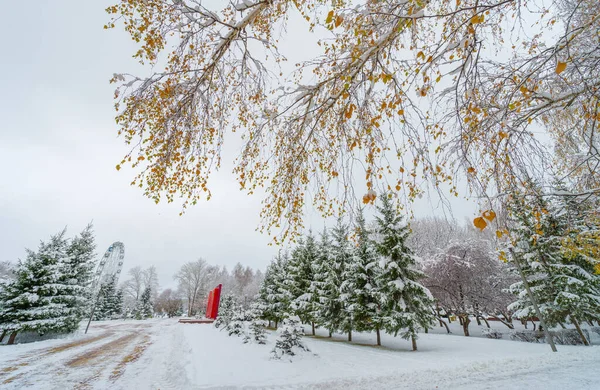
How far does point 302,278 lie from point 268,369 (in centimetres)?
1364

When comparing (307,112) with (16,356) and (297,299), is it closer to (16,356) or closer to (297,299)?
(16,356)

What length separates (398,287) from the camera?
1309 cm

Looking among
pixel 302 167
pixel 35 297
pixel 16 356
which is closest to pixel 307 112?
pixel 302 167

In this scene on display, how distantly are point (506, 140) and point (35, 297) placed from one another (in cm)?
1993

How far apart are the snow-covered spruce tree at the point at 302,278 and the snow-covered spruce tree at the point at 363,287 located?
4.69 m

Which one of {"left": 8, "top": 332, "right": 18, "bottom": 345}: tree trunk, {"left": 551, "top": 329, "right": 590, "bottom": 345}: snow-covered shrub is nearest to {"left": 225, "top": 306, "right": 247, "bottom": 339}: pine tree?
{"left": 8, "top": 332, "right": 18, "bottom": 345}: tree trunk

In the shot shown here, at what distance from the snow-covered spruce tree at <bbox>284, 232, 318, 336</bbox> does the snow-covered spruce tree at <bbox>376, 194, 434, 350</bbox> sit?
22.7 ft

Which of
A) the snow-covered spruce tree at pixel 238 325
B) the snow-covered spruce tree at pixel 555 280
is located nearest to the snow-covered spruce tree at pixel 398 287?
the snow-covered spruce tree at pixel 555 280

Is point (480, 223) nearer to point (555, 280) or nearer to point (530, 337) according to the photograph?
point (555, 280)

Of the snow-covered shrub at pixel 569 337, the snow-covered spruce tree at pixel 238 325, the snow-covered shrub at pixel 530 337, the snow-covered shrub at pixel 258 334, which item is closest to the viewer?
the snow-covered shrub at pixel 258 334

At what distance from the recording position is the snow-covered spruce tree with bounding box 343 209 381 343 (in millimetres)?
14719

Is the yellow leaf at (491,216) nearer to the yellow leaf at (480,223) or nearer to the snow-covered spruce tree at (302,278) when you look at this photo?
the yellow leaf at (480,223)

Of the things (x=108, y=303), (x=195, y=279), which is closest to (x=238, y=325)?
(x=108, y=303)

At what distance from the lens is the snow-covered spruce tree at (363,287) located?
14719 millimetres
